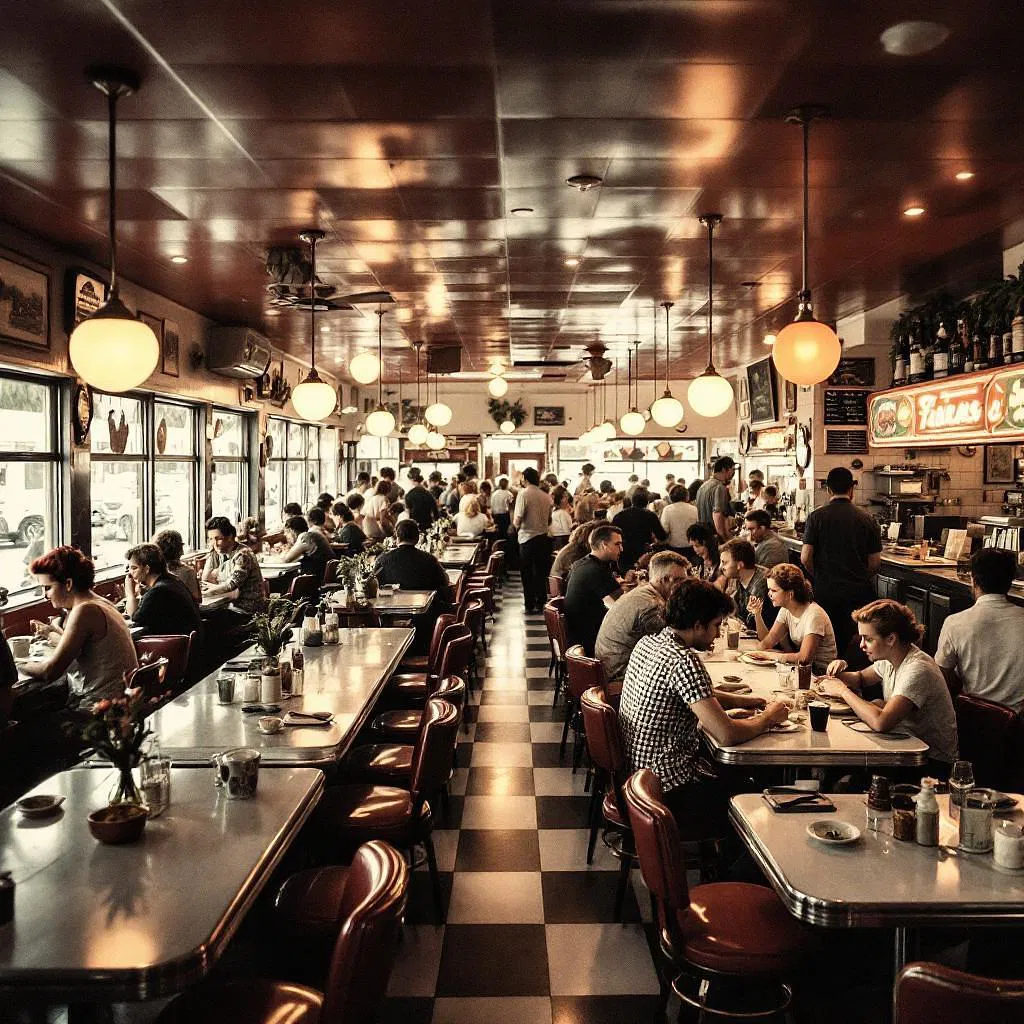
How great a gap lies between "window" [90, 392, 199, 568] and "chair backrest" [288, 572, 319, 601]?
101 cm

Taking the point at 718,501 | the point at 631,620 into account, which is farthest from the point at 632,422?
the point at 631,620

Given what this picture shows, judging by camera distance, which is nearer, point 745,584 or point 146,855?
point 146,855

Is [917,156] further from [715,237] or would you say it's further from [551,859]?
[551,859]

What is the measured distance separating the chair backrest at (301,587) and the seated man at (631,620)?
365 centimetres

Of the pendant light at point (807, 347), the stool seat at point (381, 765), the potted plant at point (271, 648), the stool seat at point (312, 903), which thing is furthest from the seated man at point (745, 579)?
the stool seat at point (312, 903)

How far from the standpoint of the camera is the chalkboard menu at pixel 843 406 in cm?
964

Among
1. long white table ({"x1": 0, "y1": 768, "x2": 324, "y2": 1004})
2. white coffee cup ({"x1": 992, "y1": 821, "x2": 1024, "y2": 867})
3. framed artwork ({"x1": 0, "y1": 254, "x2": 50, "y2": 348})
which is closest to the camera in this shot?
long white table ({"x1": 0, "y1": 768, "x2": 324, "y2": 1004})

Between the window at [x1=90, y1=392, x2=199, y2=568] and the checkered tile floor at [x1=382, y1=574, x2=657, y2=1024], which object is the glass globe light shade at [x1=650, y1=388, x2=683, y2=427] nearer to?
the checkered tile floor at [x1=382, y1=574, x2=657, y2=1024]

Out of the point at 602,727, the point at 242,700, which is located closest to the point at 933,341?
the point at 602,727

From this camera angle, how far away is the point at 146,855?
238 cm

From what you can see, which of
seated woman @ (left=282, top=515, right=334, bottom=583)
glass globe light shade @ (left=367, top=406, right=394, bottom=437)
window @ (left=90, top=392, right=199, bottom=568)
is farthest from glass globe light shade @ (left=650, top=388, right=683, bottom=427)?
window @ (left=90, top=392, right=199, bottom=568)

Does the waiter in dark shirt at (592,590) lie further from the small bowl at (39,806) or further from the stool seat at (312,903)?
the small bowl at (39,806)

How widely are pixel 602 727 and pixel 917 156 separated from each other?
9.35ft

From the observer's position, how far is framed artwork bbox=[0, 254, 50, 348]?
17.2 ft
